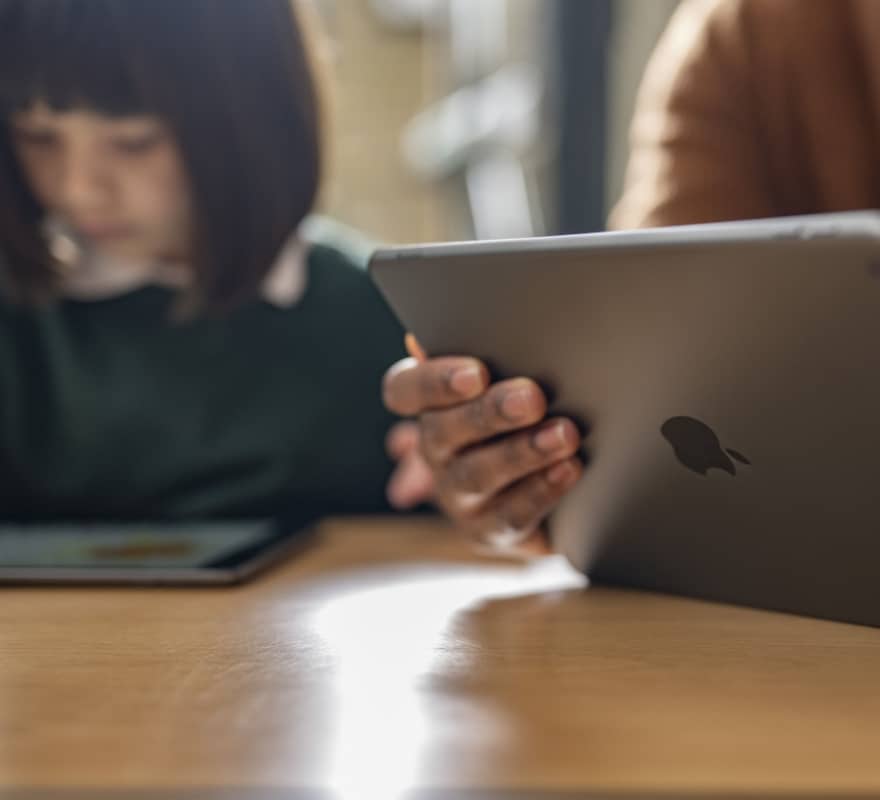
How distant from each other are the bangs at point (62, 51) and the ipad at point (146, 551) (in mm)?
372

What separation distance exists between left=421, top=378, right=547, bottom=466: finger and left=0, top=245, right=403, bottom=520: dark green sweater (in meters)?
0.46

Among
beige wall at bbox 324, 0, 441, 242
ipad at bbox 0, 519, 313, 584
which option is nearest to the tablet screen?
ipad at bbox 0, 519, 313, 584

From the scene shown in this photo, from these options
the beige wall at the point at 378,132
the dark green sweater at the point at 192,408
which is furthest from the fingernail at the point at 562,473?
the beige wall at the point at 378,132

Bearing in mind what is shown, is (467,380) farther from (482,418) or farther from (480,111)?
(480,111)

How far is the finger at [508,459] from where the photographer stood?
0.54 meters

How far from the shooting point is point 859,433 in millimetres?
428

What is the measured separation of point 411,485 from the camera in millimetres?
1008

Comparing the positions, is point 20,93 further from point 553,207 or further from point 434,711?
point 553,207

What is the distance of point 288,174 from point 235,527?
424 millimetres

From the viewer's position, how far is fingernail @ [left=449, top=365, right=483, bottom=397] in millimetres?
562

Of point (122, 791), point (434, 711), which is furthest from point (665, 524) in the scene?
point (122, 791)

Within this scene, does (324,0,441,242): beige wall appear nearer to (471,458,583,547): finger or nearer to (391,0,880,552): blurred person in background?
(391,0,880,552): blurred person in background

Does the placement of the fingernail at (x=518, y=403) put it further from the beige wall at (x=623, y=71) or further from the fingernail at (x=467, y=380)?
the beige wall at (x=623, y=71)

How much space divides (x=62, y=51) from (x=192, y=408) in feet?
1.25
